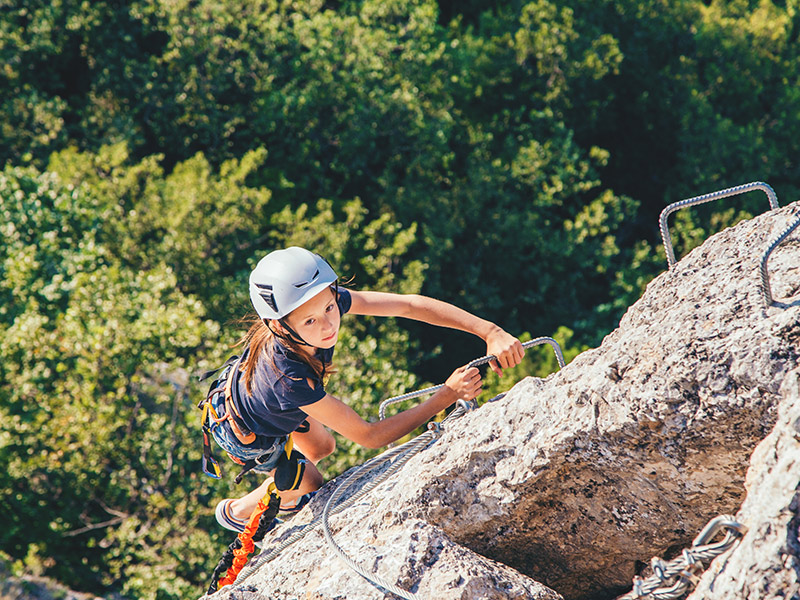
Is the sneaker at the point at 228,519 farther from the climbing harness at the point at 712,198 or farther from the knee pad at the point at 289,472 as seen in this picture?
the climbing harness at the point at 712,198

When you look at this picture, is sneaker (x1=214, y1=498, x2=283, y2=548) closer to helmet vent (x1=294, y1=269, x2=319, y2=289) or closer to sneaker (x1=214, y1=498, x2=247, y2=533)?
sneaker (x1=214, y1=498, x2=247, y2=533)

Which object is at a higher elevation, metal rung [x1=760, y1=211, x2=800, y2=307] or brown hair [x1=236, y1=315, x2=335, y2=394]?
brown hair [x1=236, y1=315, x2=335, y2=394]

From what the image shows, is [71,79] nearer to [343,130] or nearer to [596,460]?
[343,130]

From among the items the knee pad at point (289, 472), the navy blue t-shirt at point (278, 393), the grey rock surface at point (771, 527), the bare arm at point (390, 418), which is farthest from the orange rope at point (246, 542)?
the grey rock surface at point (771, 527)

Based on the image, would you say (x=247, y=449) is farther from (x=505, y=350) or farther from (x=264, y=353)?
(x=505, y=350)

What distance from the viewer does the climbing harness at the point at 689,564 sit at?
2459 millimetres

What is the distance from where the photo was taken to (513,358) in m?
3.71

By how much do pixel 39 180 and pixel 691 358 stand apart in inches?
429

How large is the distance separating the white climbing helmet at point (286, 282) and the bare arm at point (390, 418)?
1.63 ft

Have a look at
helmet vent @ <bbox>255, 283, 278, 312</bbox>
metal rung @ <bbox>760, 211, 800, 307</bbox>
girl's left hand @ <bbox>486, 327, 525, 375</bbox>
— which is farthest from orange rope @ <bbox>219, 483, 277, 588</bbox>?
metal rung @ <bbox>760, 211, 800, 307</bbox>

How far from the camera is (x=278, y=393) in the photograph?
3.69 meters

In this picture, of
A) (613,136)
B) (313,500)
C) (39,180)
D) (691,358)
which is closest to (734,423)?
(691,358)

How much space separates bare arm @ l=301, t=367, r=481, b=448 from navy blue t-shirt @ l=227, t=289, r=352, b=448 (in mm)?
86

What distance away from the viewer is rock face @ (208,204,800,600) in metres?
2.54
